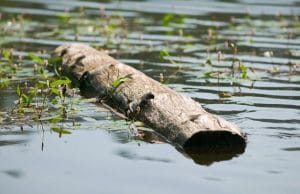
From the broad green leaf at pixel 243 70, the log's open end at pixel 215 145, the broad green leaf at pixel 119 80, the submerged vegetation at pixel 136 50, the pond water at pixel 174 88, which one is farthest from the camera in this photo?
the broad green leaf at pixel 243 70

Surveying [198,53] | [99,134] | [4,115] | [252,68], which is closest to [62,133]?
[99,134]

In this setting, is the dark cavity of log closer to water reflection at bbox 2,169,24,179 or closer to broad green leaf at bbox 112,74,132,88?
broad green leaf at bbox 112,74,132,88

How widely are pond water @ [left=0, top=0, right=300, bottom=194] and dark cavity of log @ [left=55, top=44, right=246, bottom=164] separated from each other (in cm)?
17

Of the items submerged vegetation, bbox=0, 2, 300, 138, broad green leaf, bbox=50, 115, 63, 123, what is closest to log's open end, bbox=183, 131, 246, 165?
submerged vegetation, bbox=0, 2, 300, 138

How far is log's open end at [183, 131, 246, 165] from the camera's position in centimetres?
554

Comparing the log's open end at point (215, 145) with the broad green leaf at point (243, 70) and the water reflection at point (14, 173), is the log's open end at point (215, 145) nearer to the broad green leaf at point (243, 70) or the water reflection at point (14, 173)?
the water reflection at point (14, 173)

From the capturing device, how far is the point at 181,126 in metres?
5.68

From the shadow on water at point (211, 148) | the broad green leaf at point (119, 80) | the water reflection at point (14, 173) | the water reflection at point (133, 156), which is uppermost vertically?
the broad green leaf at point (119, 80)

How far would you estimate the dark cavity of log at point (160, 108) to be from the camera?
5602 mm

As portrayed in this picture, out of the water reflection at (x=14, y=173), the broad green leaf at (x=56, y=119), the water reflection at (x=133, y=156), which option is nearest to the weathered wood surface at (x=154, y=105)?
the water reflection at (x=133, y=156)

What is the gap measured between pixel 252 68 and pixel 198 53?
1388 millimetres

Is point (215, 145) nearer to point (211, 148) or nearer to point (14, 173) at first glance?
point (211, 148)

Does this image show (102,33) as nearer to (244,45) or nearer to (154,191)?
(244,45)

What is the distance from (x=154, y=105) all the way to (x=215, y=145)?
2.83 feet
